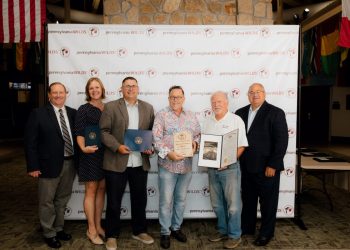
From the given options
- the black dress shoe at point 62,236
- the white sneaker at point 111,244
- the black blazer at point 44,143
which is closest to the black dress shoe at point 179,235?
the white sneaker at point 111,244

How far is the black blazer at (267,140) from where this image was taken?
141 inches

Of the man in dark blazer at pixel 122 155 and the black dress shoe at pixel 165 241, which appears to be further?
the black dress shoe at pixel 165 241

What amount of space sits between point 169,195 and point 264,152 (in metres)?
1.11

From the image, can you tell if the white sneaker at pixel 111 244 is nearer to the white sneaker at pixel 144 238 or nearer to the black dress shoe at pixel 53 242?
the white sneaker at pixel 144 238

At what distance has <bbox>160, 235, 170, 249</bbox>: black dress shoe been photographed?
365 centimetres

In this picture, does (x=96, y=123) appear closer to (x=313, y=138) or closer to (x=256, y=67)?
(x=256, y=67)

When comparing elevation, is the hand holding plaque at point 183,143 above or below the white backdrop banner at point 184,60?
below

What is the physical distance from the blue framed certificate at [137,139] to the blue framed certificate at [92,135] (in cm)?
30

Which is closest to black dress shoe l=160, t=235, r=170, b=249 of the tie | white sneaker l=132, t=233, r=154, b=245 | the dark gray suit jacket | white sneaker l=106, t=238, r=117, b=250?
white sneaker l=132, t=233, r=154, b=245

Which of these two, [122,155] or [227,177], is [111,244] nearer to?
[122,155]

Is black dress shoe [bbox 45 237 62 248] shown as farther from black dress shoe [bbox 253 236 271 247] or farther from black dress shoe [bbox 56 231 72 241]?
black dress shoe [bbox 253 236 271 247]

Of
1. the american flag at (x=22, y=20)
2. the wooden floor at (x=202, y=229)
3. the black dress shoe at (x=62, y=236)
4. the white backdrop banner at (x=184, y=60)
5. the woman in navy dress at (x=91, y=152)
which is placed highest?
the american flag at (x=22, y=20)

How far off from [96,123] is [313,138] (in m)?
12.1

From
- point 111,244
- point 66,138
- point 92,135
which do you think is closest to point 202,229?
point 111,244
